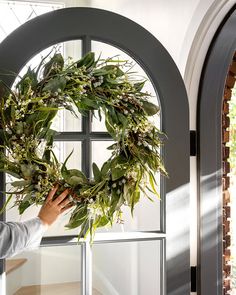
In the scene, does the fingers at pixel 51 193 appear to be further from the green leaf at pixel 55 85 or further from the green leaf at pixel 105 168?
the green leaf at pixel 55 85

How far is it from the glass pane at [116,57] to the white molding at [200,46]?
0.23 metres

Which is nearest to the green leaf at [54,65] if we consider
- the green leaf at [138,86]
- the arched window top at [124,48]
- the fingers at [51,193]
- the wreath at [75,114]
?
the wreath at [75,114]

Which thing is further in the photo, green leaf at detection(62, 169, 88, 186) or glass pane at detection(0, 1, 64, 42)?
glass pane at detection(0, 1, 64, 42)

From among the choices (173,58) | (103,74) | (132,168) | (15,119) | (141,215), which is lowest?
(141,215)

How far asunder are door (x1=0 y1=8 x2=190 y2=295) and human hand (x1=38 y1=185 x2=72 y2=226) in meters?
0.17

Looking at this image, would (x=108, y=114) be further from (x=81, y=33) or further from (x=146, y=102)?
(x=81, y=33)

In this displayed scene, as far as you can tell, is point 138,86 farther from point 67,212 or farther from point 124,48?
point 67,212

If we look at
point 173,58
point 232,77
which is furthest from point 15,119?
point 232,77

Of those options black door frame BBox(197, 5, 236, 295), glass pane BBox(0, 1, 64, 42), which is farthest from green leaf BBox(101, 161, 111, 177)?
glass pane BBox(0, 1, 64, 42)

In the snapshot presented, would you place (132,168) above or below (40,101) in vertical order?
below

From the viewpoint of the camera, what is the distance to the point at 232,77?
9.14 feet

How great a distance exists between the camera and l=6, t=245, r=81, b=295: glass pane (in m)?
1.88

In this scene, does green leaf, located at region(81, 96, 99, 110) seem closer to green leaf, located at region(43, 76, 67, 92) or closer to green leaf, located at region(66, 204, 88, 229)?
green leaf, located at region(43, 76, 67, 92)

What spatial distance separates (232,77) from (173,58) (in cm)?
75
